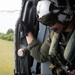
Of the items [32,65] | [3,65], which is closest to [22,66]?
[32,65]

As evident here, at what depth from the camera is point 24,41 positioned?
2.41 meters

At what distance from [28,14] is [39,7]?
1.45ft

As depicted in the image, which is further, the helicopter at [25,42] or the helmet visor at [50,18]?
the helicopter at [25,42]

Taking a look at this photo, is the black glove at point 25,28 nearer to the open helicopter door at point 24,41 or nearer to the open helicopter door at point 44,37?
the open helicopter door at point 24,41

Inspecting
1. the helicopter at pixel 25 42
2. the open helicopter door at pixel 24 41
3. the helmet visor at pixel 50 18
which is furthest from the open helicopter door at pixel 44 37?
the helmet visor at pixel 50 18

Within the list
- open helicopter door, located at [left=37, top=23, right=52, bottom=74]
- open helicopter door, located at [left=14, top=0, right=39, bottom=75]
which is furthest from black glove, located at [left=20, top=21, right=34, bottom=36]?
open helicopter door, located at [left=37, top=23, right=52, bottom=74]

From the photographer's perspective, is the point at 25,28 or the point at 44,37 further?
the point at 44,37

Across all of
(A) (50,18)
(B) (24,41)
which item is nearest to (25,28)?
(B) (24,41)

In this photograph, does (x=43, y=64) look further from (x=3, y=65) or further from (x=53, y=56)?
(x=3, y=65)

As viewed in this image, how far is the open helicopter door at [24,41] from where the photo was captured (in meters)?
2.29

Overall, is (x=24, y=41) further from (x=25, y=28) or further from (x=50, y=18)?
(x=50, y=18)

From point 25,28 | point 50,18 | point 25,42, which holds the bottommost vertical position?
point 25,42

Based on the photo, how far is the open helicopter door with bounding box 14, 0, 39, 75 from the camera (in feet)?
7.52

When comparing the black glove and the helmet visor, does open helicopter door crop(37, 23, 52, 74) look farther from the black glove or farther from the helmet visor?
the helmet visor
